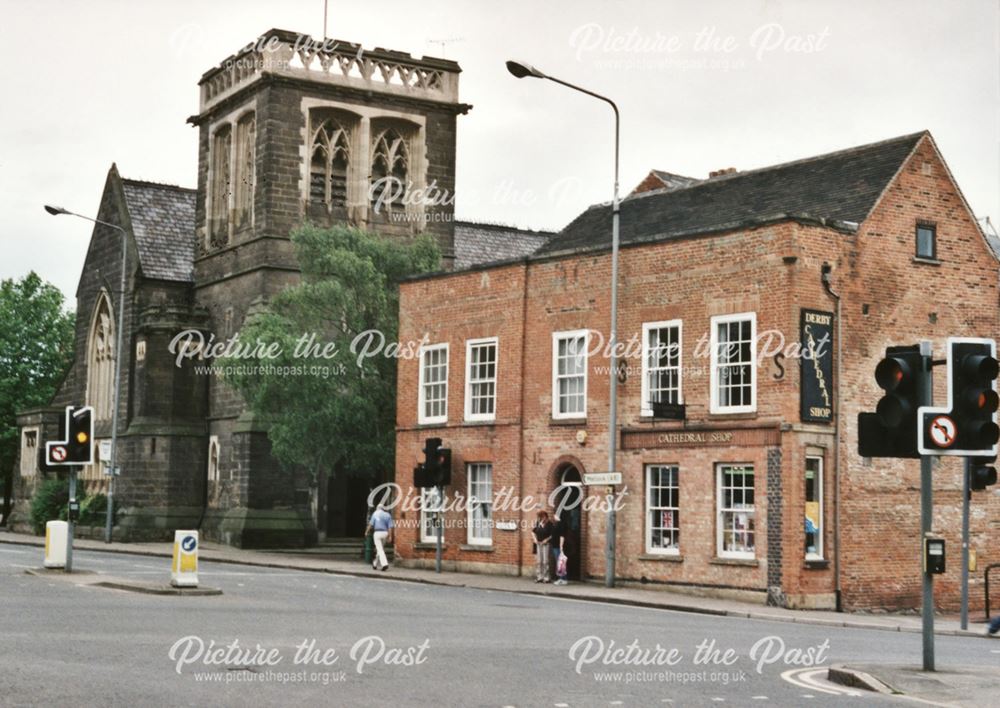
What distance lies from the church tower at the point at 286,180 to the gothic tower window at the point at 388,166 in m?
0.04

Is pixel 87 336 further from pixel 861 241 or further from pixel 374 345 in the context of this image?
pixel 861 241

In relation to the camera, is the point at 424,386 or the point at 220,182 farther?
the point at 220,182

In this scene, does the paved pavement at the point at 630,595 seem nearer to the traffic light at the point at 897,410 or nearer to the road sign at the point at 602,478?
the road sign at the point at 602,478

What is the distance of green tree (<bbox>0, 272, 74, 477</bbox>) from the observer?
72375mm

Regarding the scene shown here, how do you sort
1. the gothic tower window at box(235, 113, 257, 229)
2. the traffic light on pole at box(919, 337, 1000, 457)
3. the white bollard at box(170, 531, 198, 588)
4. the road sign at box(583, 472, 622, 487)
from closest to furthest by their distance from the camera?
the traffic light on pole at box(919, 337, 1000, 457), the white bollard at box(170, 531, 198, 588), the road sign at box(583, 472, 622, 487), the gothic tower window at box(235, 113, 257, 229)

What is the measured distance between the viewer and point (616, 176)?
3120 centimetres

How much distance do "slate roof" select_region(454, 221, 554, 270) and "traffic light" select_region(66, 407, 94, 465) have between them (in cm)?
3041

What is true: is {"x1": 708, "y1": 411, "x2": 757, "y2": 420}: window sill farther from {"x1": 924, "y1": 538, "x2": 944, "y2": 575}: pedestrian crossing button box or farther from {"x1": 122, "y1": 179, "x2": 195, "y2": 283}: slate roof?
{"x1": 122, "y1": 179, "x2": 195, "y2": 283}: slate roof

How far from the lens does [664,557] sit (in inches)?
1176

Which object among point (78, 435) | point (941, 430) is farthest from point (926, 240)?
point (941, 430)

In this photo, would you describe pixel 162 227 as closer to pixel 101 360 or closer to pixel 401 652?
pixel 101 360

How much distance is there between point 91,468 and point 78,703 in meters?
46.7

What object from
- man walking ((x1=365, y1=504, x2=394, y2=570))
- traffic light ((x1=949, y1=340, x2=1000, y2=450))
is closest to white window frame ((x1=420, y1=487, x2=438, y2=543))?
man walking ((x1=365, y1=504, x2=394, y2=570))

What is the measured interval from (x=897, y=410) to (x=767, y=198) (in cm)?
1894
